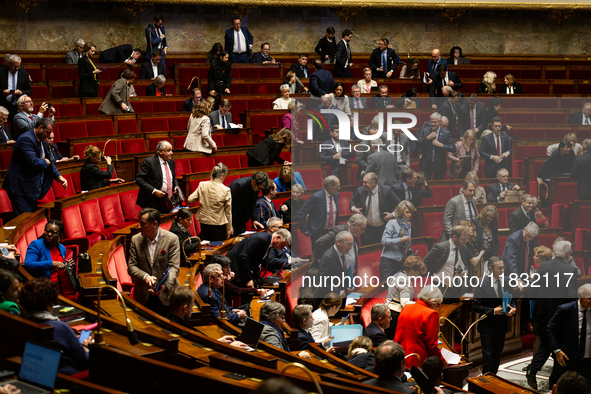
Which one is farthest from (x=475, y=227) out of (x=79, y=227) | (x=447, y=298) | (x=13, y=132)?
(x=13, y=132)

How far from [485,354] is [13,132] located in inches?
163

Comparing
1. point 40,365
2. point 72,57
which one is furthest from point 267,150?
point 40,365

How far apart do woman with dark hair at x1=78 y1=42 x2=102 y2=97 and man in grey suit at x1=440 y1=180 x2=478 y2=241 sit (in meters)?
4.61

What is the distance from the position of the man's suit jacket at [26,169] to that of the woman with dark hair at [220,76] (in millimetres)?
3494

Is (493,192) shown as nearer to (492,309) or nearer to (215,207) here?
(492,309)

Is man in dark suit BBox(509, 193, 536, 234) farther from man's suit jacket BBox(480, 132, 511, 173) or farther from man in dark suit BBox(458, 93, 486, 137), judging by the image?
man in dark suit BBox(458, 93, 486, 137)

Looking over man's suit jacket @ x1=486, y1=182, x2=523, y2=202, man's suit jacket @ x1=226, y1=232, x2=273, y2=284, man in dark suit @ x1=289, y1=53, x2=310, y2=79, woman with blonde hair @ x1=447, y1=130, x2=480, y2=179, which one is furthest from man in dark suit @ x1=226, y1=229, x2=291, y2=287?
man in dark suit @ x1=289, y1=53, x2=310, y2=79

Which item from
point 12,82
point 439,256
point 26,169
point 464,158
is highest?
point 12,82

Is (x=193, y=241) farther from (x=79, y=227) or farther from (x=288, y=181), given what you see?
(x=288, y=181)

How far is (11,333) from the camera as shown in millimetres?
2381

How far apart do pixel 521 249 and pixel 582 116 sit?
1.63 metres

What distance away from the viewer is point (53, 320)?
2.46 m

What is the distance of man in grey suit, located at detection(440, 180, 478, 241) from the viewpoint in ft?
14.8

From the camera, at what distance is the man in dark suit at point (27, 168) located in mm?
4691
